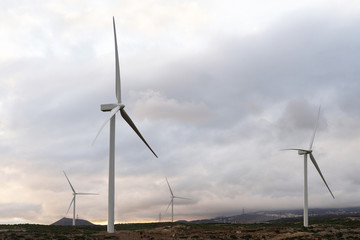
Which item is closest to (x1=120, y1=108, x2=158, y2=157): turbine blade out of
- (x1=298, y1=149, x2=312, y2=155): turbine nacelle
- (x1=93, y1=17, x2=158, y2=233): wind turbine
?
(x1=93, y1=17, x2=158, y2=233): wind turbine

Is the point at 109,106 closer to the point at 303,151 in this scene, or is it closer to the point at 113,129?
the point at 113,129

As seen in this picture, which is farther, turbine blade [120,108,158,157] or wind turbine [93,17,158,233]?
turbine blade [120,108,158,157]

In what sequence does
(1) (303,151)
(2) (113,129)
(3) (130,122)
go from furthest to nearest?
(1) (303,151), (3) (130,122), (2) (113,129)

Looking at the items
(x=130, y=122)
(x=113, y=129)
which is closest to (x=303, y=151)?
(x=130, y=122)

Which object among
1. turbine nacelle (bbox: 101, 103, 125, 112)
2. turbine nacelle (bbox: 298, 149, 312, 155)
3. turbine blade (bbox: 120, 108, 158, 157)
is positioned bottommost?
turbine nacelle (bbox: 298, 149, 312, 155)

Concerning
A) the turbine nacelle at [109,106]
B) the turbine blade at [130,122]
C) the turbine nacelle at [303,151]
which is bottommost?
the turbine nacelle at [303,151]

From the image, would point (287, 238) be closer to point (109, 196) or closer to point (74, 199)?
point (109, 196)

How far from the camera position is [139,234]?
9081cm

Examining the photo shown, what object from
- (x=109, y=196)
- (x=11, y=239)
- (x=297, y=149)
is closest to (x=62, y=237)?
(x=11, y=239)

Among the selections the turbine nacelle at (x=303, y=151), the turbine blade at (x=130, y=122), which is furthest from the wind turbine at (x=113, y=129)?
the turbine nacelle at (x=303, y=151)

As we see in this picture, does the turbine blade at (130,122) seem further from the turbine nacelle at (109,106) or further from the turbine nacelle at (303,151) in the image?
the turbine nacelle at (303,151)

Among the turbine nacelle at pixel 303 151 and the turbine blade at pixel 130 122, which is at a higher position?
the turbine blade at pixel 130 122

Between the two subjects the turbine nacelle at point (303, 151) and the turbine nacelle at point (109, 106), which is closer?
the turbine nacelle at point (109, 106)

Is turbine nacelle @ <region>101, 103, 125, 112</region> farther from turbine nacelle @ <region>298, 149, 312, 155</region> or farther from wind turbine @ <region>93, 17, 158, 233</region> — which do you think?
turbine nacelle @ <region>298, 149, 312, 155</region>
